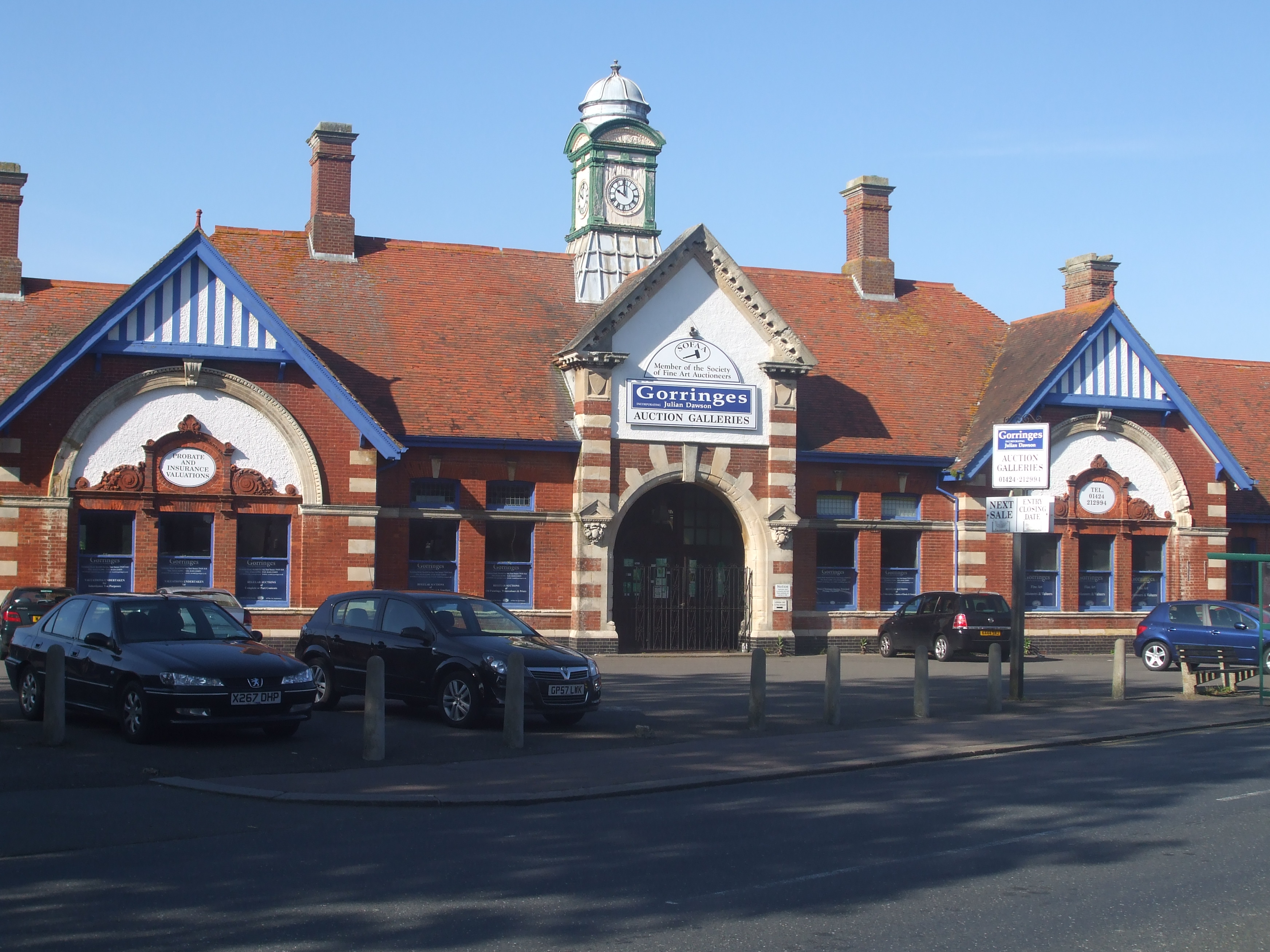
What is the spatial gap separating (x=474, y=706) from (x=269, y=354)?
12.9 m

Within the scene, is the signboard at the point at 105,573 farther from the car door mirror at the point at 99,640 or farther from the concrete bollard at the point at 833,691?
the concrete bollard at the point at 833,691

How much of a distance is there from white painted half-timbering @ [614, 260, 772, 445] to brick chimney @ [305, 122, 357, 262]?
23.6ft

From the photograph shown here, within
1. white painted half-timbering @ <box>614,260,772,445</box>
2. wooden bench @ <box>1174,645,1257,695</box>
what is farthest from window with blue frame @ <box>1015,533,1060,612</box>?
white painted half-timbering @ <box>614,260,772,445</box>

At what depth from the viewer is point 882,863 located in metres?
9.37

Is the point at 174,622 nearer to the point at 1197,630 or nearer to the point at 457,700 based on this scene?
the point at 457,700

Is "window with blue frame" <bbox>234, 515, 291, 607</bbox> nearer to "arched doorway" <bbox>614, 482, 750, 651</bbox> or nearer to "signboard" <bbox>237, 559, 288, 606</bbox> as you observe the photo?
"signboard" <bbox>237, 559, 288, 606</bbox>

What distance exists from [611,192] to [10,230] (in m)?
13.9

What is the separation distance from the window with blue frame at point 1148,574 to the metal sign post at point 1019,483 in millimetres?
13531

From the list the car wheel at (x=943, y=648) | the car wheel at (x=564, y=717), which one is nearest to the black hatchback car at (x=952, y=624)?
the car wheel at (x=943, y=648)

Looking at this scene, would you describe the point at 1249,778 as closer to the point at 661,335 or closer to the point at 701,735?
the point at 701,735

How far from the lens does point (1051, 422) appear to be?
1277 inches

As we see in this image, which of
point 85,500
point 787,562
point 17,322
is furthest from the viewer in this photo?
point 787,562

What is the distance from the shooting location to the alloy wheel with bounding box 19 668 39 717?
15836mm

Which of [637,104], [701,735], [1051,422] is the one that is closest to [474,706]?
[701,735]
